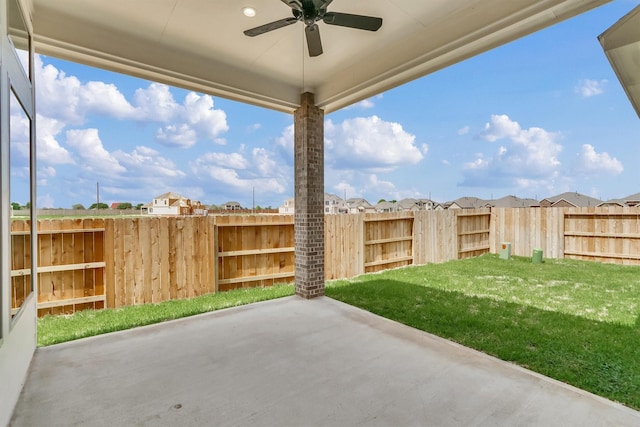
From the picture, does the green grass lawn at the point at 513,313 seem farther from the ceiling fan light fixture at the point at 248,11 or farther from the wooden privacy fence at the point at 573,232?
the ceiling fan light fixture at the point at 248,11

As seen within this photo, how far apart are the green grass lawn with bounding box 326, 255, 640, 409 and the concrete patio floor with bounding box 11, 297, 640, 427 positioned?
0.36 meters

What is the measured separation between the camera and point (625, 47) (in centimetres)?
187

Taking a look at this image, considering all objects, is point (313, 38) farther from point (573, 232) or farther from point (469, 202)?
point (469, 202)

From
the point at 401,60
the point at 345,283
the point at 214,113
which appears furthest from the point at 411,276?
the point at 214,113

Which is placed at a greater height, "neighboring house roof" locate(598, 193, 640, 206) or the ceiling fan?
the ceiling fan

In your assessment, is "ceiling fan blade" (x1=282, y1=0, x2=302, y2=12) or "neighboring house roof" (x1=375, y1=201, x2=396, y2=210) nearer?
"ceiling fan blade" (x1=282, y1=0, x2=302, y2=12)

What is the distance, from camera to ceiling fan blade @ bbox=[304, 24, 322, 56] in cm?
259

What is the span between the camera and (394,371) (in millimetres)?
2447

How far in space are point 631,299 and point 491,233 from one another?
4.99 meters

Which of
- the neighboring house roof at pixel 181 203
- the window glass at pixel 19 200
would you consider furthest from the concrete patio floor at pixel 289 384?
the neighboring house roof at pixel 181 203

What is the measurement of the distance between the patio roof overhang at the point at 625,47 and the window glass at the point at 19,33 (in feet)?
13.1

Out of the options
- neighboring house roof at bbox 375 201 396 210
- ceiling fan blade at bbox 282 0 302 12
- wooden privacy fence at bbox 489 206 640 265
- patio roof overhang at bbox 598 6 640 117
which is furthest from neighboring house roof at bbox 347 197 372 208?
patio roof overhang at bbox 598 6 640 117

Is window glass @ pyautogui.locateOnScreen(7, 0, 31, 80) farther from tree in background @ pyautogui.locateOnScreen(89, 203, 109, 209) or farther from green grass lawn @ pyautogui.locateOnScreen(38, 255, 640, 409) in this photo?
green grass lawn @ pyautogui.locateOnScreen(38, 255, 640, 409)

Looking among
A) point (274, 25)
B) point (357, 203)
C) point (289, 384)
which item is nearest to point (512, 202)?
point (357, 203)
